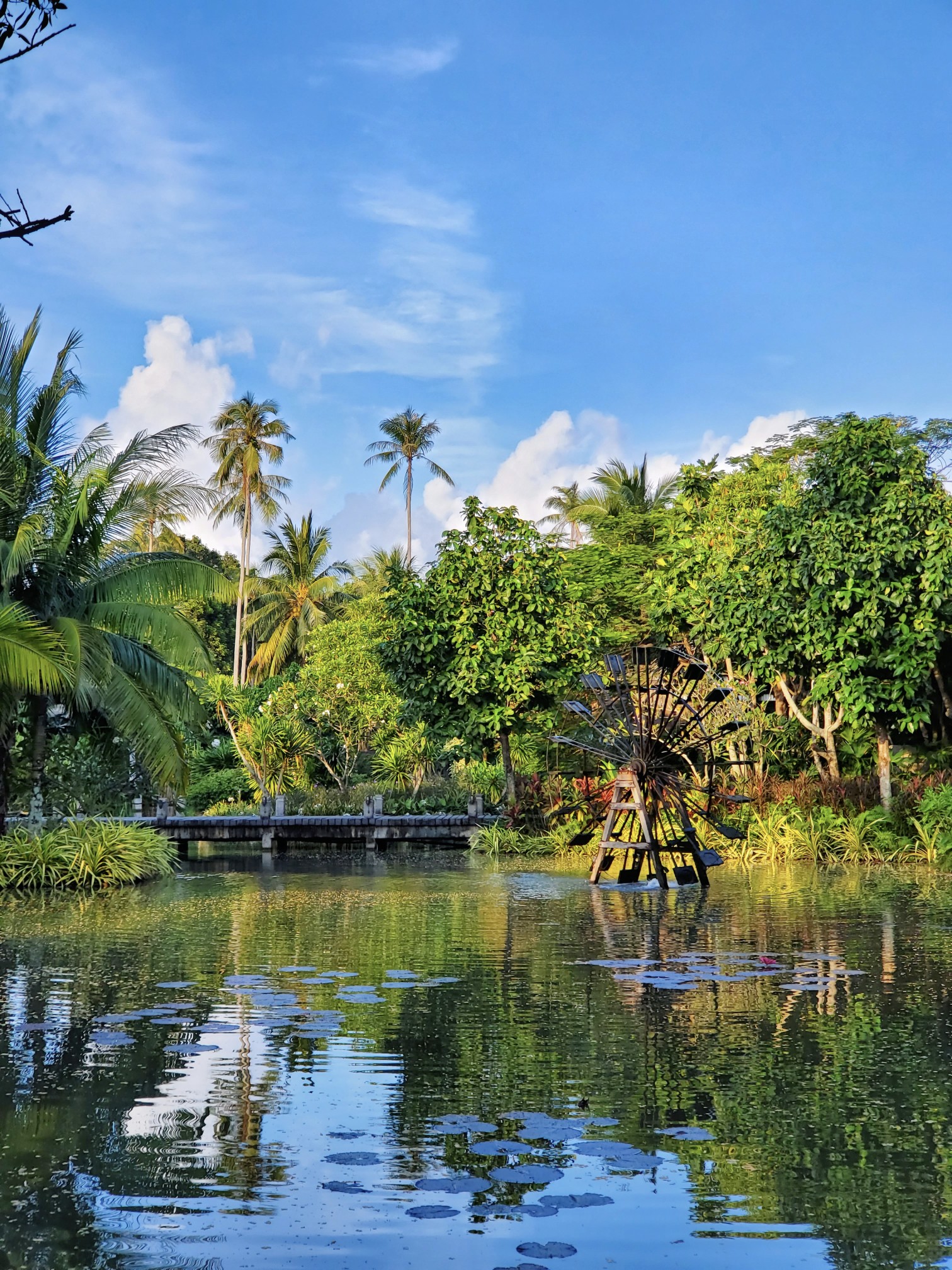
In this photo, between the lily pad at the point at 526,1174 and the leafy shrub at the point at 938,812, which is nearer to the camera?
the lily pad at the point at 526,1174

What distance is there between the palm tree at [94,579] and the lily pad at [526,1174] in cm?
1405

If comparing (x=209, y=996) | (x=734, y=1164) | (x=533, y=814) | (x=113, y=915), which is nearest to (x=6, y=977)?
(x=209, y=996)

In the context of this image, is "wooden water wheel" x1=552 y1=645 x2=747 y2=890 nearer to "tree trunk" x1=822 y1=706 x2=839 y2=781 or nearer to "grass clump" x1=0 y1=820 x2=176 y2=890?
"tree trunk" x1=822 y1=706 x2=839 y2=781

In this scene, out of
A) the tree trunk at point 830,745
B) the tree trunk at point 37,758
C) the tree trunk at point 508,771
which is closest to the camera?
the tree trunk at point 37,758

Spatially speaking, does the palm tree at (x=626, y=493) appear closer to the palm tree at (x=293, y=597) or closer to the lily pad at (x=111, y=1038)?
the palm tree at (x=293, y=597)

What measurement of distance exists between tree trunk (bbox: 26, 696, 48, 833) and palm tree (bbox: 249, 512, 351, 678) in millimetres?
27013

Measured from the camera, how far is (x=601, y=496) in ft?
151

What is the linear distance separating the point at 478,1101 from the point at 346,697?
2936cm

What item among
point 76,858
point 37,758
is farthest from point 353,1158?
point 37,758

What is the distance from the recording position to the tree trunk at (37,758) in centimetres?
1911

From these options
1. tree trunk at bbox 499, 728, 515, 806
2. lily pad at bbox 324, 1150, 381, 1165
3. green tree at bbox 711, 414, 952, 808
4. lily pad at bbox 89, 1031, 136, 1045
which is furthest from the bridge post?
lily pad at bbox 324, 1150, 381, 1165

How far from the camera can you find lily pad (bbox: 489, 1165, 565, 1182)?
4.71 metres

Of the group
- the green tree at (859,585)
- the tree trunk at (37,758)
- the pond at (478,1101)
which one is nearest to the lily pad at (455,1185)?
the pond at (478,1101)

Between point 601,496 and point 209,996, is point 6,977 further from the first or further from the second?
point 601,496
